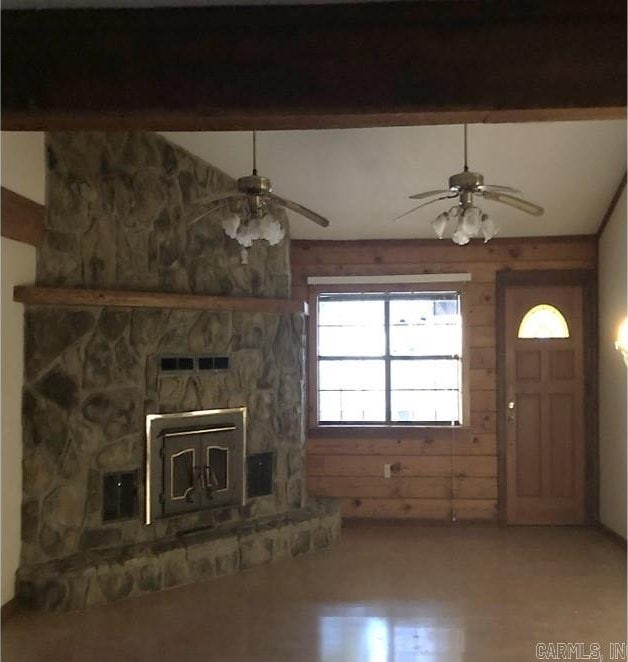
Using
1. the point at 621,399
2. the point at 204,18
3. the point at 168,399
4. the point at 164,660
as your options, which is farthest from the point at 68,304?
the point at 621,399

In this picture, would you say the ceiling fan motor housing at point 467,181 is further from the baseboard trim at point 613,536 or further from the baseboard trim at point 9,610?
the baseboard trim at point 9,610

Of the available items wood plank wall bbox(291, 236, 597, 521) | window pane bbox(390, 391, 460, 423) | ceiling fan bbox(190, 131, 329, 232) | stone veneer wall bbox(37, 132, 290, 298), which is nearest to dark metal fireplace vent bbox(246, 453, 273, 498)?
wood plank wall bbox(291, 236, 597, 521)

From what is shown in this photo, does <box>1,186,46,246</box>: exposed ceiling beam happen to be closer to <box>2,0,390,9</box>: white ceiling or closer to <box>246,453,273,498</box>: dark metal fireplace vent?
<box>2,0,390,9</box>: white ceiling

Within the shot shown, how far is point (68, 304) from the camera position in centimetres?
425

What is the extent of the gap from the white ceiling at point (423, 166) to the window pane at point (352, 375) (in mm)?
1141

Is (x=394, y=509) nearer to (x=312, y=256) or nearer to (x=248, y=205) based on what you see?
(x=312, y=256)

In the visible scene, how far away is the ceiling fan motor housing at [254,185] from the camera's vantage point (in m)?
3.85

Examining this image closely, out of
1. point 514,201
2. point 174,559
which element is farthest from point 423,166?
point 174,559

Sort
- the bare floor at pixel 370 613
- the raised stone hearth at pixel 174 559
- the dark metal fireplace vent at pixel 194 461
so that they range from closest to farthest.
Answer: the bare floor at pixel 370 613 → the raised stone hearth at pixel 174 559 → the dark metal fireplace vent at pixel 194 461

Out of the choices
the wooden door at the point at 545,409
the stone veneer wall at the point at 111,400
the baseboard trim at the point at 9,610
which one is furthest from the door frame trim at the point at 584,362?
the baseboard trim at the point at 9,610

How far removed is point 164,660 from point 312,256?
11.5 feet

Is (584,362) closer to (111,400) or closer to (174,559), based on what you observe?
(174,559)

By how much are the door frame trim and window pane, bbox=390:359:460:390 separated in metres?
0.38

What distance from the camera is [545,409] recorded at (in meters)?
5.93
